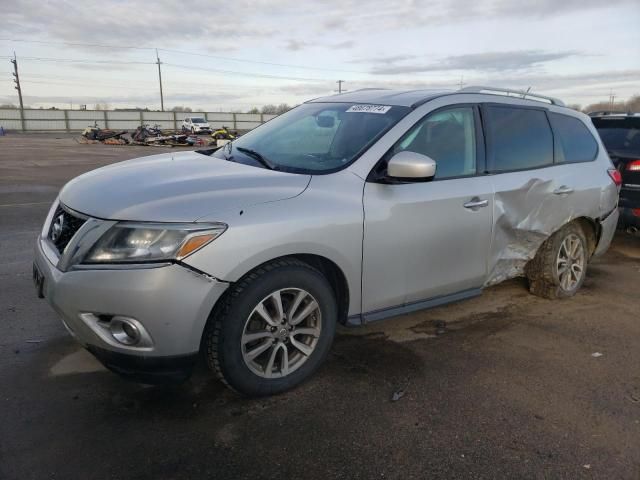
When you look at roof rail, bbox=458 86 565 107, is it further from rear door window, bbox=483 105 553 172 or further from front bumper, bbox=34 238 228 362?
front bumper, bbox=34 238 228 362

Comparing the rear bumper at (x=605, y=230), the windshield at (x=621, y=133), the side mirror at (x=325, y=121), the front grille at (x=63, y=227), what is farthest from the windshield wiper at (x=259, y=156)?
the windshield at (x=621, y=133)

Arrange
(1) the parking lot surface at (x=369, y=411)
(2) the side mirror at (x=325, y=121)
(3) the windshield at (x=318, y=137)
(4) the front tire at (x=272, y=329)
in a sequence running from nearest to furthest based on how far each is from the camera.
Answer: (1) the parking lot surface at (x=369, y=411) < (4) the front tire at (x=272, y=329) < (3) the windshield at (x=318, y=137) < (2) the side mirror at (x=325, y=121)

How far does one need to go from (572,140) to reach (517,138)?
0.88 metres

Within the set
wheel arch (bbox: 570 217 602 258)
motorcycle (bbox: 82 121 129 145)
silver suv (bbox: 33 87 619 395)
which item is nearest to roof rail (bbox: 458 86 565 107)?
silver suv (bbox: 33 87 619 395)

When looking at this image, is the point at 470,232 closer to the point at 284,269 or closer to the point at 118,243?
the point at 284,269

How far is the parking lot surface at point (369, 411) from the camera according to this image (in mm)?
2414

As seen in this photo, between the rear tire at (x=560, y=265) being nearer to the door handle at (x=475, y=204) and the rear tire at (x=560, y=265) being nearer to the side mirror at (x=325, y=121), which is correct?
the door handle at (x=475, y=204)

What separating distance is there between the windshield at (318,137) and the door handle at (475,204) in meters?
0.76

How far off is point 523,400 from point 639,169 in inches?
176

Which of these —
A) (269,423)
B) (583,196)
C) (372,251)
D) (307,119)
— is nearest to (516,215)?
(583,196)

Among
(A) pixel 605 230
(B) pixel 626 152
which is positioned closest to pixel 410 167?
(A) pixel 605 230

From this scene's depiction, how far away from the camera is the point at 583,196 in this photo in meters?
4.50

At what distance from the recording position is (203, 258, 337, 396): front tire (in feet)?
8.79

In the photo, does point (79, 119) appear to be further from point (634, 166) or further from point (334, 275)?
point (334, 275)
